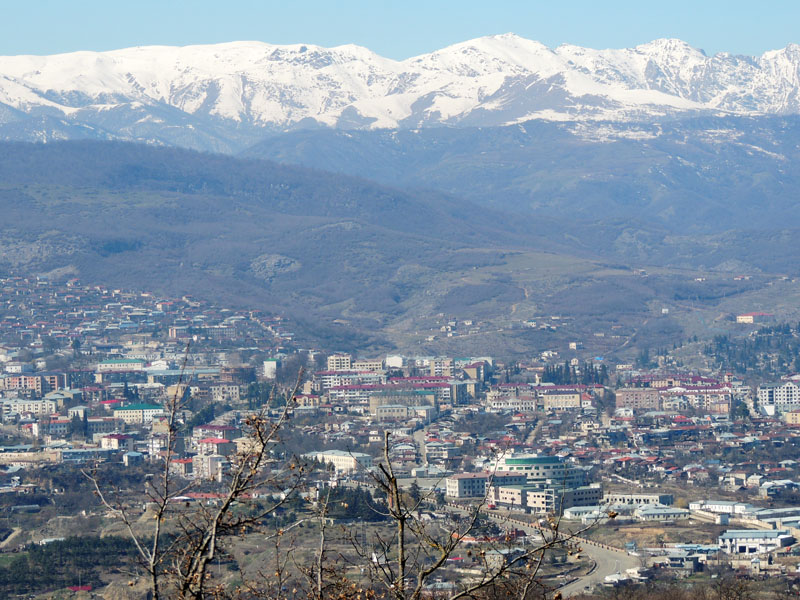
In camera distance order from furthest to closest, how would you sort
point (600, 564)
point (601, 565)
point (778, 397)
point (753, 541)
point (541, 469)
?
point (778, 397), point (541, 469), point (753, 541), point (600, 564), point (601, 565)

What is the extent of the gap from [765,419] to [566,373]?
1789 centimetres

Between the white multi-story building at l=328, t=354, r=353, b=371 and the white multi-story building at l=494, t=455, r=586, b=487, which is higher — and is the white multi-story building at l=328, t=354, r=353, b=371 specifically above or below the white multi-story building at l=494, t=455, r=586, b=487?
above

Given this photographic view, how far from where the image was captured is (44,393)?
102188mm

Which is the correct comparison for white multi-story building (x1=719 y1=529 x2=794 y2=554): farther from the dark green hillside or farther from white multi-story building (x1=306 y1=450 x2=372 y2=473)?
the dark green hillside

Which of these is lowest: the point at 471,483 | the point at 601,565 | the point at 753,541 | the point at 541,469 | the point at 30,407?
the point at 601,565

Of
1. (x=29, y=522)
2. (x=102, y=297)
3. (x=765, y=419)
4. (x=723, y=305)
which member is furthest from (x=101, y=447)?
(x=723, y=305)

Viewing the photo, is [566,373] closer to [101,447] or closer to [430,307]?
[101,447]

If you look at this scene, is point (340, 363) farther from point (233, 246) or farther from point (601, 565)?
point (601, 565)

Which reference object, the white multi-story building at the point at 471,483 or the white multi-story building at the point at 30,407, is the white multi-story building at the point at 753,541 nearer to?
the white multi-story building at the point at 471,483

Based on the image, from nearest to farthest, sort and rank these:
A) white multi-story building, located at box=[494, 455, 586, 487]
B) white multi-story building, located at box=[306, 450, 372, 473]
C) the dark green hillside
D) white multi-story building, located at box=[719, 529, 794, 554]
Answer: white multi-story building, located at box=[719, 529, 794, 554] < white multi-story building, located at box=[494, 455, 586, 487] < white multi-story building, located at box=[306, 450, 372, 473] < the dark green hillside

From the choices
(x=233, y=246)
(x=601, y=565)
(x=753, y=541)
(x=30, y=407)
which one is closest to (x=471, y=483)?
(x=753, y=541)

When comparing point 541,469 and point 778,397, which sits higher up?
point 778,397

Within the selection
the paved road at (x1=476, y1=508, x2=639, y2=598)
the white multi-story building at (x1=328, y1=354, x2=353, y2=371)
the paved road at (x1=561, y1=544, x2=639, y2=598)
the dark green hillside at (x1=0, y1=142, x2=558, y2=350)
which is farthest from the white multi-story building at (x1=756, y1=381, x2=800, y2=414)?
the dark green hillside at (x1=0, y1=142, x2=558, y2=350)

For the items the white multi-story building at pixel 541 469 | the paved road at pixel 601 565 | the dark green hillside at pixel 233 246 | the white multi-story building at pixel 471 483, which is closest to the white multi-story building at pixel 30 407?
the white multi-story building at pixel 541 469
